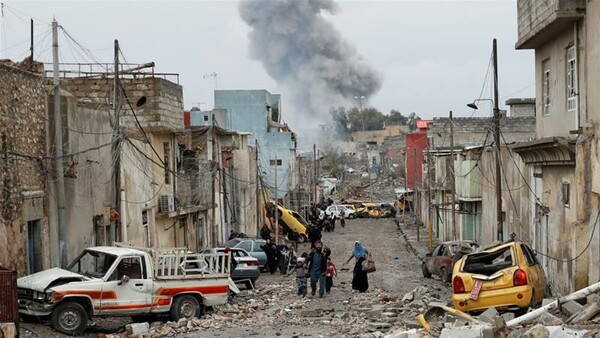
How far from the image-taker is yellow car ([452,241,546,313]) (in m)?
16.3

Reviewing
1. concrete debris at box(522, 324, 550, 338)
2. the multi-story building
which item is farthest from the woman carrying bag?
concrete debris at box(522, 324, 550, 338)

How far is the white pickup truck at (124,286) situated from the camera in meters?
17.9

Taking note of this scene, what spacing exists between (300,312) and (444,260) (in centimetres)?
1072

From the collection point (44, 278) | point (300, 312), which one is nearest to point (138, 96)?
point (300, 312)

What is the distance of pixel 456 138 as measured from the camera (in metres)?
61.2

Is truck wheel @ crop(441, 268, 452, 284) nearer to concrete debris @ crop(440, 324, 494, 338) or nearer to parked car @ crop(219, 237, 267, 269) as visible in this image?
parked car @ crop(219, 237, 267, 269)

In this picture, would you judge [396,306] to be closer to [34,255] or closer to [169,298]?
[169,298]

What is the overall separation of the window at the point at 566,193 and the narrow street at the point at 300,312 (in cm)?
402

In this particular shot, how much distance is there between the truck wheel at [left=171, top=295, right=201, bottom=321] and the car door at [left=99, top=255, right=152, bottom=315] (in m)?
0.69

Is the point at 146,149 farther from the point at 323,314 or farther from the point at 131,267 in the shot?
the point at 323,314

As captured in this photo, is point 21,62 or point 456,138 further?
point 456,138

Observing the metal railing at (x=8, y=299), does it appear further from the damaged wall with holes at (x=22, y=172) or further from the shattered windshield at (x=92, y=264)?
the shattered windshield at (x=92, y=264)

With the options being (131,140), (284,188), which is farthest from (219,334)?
(284,188)

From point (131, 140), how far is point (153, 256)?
10.7m
